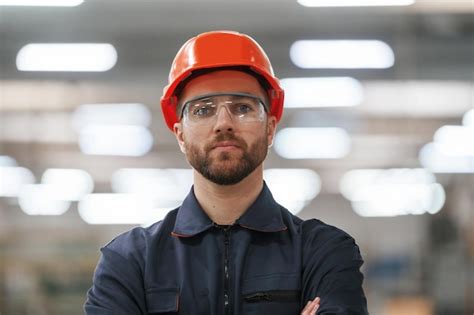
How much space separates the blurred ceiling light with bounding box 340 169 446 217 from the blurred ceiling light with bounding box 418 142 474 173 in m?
0.09

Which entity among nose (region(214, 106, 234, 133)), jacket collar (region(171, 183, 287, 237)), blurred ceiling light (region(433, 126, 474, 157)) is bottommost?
jacket collar (region(171, 183, 287, 237))

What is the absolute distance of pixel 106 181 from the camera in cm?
748

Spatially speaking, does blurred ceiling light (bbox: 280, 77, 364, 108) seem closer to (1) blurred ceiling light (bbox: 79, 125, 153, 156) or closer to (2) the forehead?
(1) blurred ceiling light (bbox: 79, 125, 153, 156)

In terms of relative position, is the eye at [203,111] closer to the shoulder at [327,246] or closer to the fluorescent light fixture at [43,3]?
the shoulder at [327,246]

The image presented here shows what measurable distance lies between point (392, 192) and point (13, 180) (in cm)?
289

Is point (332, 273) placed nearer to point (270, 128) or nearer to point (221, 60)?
point (270, 128)

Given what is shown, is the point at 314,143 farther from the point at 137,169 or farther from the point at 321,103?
the point at 137,169

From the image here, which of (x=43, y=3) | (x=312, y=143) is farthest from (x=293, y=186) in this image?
(x=43, y=3)

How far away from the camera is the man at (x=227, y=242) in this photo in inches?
82.4

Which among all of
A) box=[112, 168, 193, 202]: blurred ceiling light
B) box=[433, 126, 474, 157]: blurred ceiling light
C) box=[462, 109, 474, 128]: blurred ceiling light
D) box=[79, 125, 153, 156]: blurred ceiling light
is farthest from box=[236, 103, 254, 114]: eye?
box=[462, 109, 474, 128]: blurred ceiling light

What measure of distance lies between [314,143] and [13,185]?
234 centimetres

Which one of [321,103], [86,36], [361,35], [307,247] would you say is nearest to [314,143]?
[321,103]

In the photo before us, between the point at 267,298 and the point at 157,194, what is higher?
the point at 157,194

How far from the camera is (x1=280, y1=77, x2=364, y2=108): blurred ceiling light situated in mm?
7527
